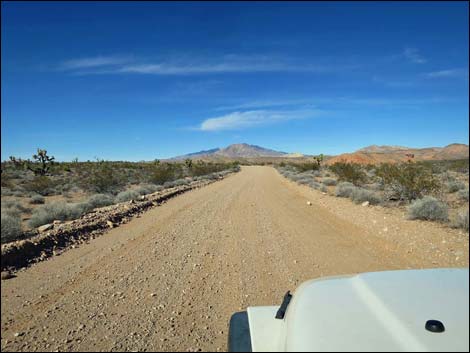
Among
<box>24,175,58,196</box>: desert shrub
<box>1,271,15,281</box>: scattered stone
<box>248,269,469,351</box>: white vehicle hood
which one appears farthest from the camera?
<box>24,175,58,196</box>: desert shrub

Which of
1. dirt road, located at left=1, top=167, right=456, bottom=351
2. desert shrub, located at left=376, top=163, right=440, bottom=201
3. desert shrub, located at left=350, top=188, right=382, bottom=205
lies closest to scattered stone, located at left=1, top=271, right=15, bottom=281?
dirt road, located at left=1, top=167, right=456, bottom=351

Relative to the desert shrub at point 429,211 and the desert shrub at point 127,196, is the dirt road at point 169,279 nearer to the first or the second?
the desert shrub at point 429,211

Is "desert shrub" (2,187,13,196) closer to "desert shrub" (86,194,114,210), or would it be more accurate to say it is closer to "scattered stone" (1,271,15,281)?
"desert shrub" (86,194,114,210)

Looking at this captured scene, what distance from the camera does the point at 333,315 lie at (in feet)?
5.98

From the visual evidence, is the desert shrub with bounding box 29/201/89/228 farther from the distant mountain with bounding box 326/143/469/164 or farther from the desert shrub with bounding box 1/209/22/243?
the distant mountain with bounding box 326/143/469/164

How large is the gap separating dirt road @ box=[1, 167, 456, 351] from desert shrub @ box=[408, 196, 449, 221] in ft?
4.99

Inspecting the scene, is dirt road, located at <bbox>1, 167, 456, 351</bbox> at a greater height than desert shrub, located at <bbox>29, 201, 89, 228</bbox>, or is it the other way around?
desert shrub, located at <bbox>29, 201, 89, 228</bbox>

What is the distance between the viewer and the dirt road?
391cm

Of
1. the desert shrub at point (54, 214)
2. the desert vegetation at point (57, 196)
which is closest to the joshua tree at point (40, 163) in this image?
the desert vegetation at point (57, 196)

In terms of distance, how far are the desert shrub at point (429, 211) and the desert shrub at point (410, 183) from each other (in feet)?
11.5

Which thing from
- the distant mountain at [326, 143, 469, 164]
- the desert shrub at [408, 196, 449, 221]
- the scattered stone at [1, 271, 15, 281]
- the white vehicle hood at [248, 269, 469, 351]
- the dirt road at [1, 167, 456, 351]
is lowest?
the dirt road at [1, 167, 456, 351]

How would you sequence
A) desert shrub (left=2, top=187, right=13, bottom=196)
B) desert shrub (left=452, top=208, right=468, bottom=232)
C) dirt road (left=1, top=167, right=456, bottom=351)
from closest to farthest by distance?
dirt road (left=1, top=167, right=456, bottom=351) < desert shrub (left=452, top=208, right=468, bottom=232) < desert shrub (left=2, top=187, right=13, bottom=196)

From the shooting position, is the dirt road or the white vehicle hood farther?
the dirt road

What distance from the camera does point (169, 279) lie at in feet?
18.5
